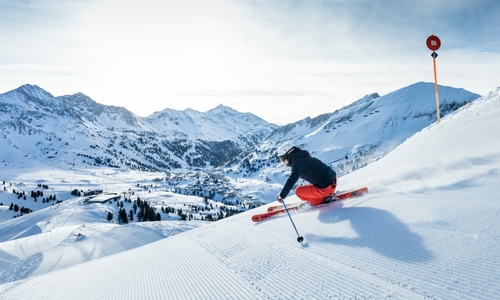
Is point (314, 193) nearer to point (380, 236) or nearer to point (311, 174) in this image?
point (311, 174)

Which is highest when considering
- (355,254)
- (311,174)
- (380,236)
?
(311,174)

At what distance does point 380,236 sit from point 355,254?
0.82m

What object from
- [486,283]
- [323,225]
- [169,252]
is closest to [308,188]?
[323,225]

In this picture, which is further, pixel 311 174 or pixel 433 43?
pixel 433 43

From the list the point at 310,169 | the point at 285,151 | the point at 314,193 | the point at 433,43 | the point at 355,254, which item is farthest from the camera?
the point at 433,43

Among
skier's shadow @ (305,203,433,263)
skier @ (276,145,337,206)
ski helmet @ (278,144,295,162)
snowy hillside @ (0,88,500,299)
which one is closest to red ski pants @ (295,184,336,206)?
skier @ (276,145,337,206)

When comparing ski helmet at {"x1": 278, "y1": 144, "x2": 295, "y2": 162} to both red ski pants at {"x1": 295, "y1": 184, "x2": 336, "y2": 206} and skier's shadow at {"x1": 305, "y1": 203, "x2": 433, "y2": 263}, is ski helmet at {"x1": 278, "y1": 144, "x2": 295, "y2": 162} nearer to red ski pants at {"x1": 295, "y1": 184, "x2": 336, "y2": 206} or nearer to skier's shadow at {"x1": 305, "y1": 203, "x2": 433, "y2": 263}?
red ski pants at {"x1": 295, "y1": 184, "x2": 336, "y2": 206}

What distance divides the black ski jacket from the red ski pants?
160 millimetres

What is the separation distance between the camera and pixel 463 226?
493cm

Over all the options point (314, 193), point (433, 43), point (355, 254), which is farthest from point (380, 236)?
point (433, 43)

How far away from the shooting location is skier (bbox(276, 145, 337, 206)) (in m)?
8.49

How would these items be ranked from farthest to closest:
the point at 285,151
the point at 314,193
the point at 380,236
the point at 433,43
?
1. the point at 433,43
2. the point at 314,193
3. the point at 285,151
4. the point at 380,236

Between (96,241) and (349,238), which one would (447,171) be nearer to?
(349,238)

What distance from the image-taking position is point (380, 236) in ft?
17.8
